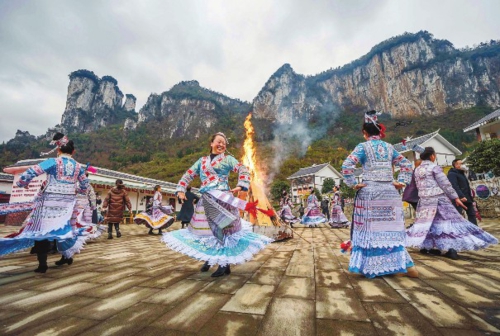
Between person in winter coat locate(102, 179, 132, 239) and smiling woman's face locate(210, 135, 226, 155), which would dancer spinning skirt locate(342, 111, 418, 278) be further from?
person in winter coat locate(102, 179, 132, 239)

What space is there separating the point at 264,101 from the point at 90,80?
78.8 meters

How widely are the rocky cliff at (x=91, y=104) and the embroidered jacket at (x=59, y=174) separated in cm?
A: 11426

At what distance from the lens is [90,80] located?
106 meters

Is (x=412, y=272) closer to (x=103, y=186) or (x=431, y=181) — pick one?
(x=431, y=181)

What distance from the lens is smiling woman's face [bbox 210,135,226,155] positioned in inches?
124

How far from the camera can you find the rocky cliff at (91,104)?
9869 centimetres

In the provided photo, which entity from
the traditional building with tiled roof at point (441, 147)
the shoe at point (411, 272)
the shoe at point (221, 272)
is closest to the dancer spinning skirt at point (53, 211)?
the shoe at point (221, 272)

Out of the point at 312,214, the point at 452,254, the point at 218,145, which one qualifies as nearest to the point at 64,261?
the point at 218,145

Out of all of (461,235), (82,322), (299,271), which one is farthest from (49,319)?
(461,235)

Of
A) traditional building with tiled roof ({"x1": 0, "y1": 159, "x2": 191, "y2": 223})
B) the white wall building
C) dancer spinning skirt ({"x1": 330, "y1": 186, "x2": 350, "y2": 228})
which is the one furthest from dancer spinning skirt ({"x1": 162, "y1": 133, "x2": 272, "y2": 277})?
the white wall building

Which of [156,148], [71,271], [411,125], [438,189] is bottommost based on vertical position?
[71,271]

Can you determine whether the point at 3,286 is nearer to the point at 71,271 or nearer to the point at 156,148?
the point at 71,271

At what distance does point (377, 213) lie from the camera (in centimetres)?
279

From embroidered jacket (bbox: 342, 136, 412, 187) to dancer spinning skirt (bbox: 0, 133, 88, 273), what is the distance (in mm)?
3937
